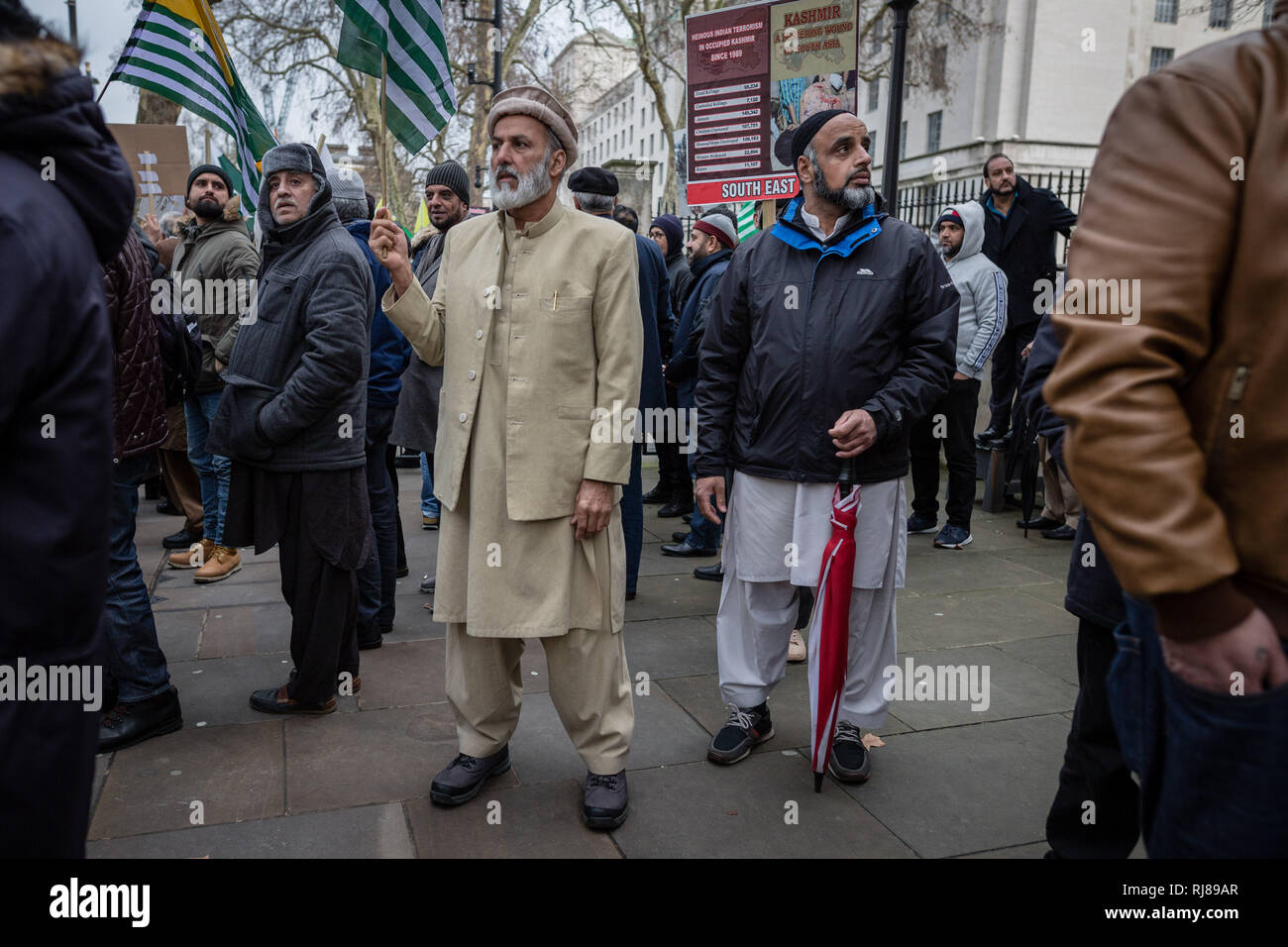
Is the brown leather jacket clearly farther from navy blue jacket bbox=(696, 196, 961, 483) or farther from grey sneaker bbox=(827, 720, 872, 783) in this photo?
grey sneaker bbox=(827, 720, 872, 783)

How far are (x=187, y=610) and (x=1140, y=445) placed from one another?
16.8 ft

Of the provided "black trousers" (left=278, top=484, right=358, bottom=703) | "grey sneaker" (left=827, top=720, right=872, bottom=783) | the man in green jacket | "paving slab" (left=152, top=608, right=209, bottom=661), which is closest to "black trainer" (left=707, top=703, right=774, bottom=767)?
"grey sneaker" (left=827, top=720, right=872, bottom=783)

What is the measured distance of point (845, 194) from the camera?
11.1ft

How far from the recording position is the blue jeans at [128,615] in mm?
3689

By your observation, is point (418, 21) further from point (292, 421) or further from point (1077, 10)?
point (1077, 10)

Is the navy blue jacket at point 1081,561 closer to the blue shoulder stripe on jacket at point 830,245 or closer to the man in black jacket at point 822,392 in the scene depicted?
the man in black jacket at point 822,392

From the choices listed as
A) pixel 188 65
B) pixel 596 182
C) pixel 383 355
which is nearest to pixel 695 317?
pixel 596 182

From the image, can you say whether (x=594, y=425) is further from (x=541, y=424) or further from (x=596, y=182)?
(x=596, y=182)

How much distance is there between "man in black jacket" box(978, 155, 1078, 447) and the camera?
8.10 metres

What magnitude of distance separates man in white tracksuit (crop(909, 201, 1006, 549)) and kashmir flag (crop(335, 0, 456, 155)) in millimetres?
3965

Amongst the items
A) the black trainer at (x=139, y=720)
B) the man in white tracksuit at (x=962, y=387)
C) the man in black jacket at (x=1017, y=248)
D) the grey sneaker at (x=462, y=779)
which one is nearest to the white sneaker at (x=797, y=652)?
the grey sneaker at (x=462, y=779)

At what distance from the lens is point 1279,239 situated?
4.54 feet

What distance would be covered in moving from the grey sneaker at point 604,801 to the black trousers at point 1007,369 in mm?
5970

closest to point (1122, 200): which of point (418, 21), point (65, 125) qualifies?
point (65, 125)
